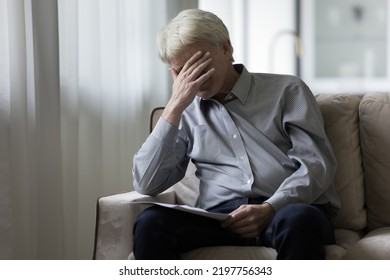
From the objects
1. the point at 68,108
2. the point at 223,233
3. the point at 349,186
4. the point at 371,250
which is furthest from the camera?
the point at 68,108

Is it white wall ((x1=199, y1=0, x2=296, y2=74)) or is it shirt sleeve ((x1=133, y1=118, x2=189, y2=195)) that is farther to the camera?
white wall ((x1=199, y1=0, x2=296, y2=74))

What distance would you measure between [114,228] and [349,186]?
27.2 inches

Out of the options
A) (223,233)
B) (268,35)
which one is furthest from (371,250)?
(268,35)

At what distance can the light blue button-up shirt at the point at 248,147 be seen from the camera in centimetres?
185

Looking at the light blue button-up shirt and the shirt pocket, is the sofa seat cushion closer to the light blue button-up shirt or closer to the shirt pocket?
the light blue button-up shirt

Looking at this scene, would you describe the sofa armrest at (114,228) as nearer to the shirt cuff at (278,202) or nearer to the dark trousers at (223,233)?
the dark trousers at (223,233)

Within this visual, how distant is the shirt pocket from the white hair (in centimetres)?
22

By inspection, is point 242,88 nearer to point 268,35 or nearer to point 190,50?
point 190,50

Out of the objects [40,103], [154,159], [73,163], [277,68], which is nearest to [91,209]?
[73,163]

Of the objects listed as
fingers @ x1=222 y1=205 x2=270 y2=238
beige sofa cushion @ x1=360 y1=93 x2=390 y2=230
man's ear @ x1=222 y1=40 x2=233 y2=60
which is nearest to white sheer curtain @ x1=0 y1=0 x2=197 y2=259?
man's ear @ x1=222 y1=40 x2=233 y2=60

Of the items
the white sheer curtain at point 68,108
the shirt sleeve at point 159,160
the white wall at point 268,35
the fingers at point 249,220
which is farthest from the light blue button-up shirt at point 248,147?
the white wall at point 268,35

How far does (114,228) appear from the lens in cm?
187

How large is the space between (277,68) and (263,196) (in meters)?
2.05

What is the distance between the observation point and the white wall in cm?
378
